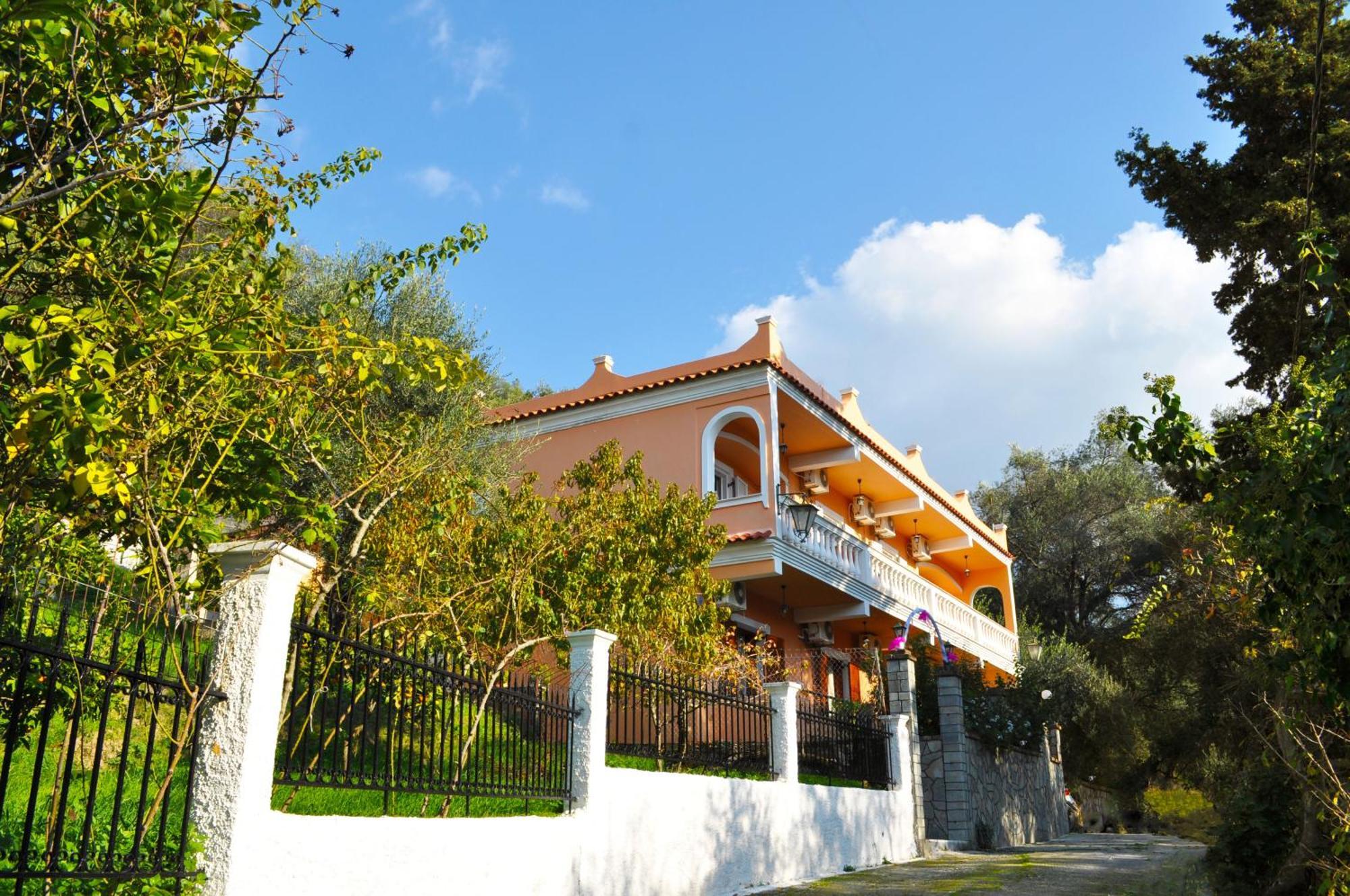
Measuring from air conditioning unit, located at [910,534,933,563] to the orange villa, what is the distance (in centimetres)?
168

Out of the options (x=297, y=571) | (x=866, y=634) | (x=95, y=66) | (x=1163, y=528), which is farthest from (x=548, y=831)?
(x=1163, y=528)

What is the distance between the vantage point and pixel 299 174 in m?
6.19

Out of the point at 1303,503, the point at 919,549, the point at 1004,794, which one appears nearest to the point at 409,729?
the point at 1303,503

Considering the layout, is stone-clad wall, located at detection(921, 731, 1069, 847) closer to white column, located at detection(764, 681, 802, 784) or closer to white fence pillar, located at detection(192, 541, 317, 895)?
white column, located at detection(764, 681, 802, 784)

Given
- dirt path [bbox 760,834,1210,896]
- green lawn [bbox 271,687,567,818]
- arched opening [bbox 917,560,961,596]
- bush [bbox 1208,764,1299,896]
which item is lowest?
dirt path [bbox 760,834,1210,896]

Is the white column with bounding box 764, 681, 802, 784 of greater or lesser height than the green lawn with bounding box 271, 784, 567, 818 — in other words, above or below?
above

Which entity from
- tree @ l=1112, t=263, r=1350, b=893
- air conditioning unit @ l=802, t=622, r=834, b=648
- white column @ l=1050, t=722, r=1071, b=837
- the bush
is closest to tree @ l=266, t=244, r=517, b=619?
tree @ l=1112, t=263, r=1350, b=893

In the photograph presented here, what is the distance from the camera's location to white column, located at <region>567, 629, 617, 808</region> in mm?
7770

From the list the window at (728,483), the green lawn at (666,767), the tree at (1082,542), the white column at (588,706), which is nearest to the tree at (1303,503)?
the white column at (588,706)

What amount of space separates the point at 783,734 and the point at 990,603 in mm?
21734

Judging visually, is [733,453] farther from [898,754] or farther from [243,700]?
[243,700]

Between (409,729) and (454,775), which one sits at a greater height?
(409,729)

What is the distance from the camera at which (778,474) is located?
1570 cm

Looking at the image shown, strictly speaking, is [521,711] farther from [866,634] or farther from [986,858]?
[866,634]
